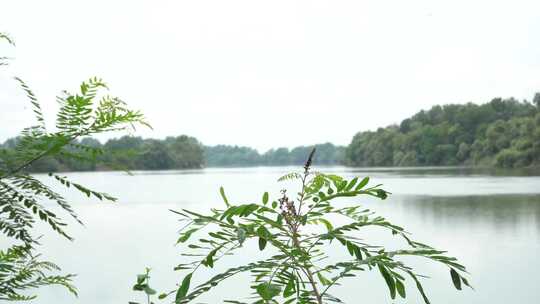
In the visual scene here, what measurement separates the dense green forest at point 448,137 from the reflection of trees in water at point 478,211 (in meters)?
47.6

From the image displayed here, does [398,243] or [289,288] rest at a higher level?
[289,288]

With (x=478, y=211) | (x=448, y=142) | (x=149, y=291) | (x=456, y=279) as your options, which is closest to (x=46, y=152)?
(x=149, y=291)

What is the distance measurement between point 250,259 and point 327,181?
432 inches

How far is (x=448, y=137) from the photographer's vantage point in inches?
3546

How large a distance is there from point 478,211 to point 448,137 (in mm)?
71376

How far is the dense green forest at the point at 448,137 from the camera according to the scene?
75.9m

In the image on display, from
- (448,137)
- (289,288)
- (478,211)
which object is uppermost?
(448,137)

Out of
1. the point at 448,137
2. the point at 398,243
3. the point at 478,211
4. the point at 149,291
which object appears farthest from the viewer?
the point at 448,137

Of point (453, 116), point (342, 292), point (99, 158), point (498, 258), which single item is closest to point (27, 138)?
point (99, 158)

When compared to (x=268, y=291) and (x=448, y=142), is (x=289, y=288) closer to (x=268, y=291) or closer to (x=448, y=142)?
(x=268, y=291)

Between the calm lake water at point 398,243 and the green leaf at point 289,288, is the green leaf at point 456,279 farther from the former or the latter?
the calm lake water at point 398,243

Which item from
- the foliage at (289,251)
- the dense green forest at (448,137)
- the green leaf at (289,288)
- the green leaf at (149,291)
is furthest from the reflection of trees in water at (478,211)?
the dense green forest at (448,137)

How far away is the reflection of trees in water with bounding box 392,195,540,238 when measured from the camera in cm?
1739

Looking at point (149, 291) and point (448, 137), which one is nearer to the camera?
point (149, 291)
